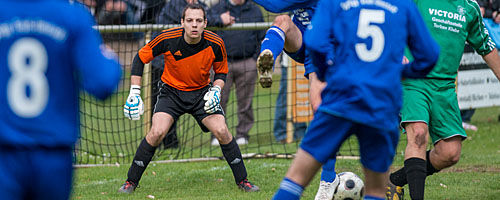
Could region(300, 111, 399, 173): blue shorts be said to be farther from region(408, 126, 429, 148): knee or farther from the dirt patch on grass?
Result: the dirt patch on grass

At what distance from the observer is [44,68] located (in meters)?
3.07

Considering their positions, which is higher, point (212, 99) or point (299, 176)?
point (299, 176)

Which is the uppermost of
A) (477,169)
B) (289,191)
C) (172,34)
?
(172,34)

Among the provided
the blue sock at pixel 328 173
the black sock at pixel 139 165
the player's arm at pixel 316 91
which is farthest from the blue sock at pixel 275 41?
the black sock at pixel 139 165

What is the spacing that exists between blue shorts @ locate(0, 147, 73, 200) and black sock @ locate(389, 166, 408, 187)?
130 inches

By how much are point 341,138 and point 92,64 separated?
1474mm

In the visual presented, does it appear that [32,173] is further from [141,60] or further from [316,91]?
[141,60]

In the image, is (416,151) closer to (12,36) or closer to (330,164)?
(330,164)

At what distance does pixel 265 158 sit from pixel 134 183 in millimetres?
2343

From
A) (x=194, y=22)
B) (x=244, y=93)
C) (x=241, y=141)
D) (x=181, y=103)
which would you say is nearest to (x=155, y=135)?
(x=181, y=103)

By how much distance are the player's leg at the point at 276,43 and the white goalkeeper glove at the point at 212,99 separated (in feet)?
3.35

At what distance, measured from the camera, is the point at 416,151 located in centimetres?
526

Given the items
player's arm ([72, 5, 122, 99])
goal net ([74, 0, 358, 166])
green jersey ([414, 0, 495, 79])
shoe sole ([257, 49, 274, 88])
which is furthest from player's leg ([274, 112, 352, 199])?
goal net ([74, 0, 358, 166])

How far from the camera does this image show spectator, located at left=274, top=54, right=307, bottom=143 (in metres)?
10.4
